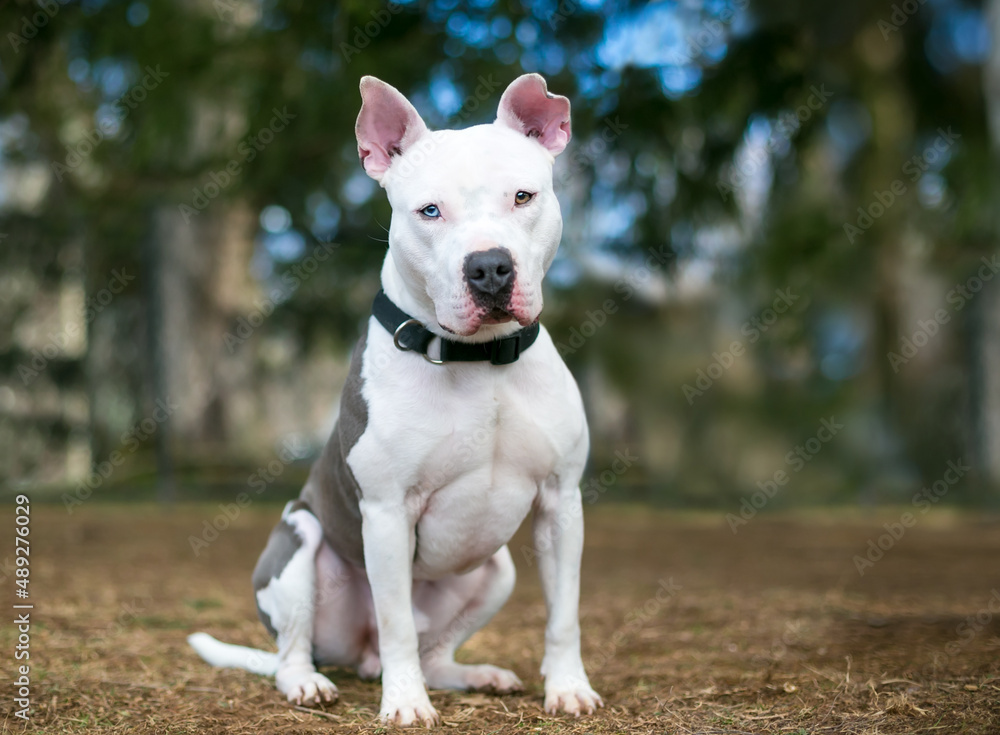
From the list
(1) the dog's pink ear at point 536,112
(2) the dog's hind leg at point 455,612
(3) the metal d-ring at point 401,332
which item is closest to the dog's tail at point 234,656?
(2) the dog's hind leg at point 455,612

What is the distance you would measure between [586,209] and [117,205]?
5348 millimetres

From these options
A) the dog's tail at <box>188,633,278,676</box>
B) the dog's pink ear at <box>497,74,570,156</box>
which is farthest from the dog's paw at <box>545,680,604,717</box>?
the dog's pink ear at <box>497,74,570,156</box>

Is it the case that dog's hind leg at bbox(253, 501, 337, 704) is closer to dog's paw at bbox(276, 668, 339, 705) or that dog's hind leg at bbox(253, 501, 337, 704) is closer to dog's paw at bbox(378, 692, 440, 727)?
dog's paw at bbox(276, 668, 339, 705)

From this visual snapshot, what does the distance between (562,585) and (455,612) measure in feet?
1.69

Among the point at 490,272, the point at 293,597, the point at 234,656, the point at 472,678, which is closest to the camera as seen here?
the point at 490,272

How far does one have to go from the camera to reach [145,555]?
643cm

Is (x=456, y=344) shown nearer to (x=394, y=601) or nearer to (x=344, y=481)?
(x=344, y=481)

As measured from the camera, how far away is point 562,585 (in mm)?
2785

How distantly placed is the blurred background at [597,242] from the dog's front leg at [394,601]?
10.7 feet

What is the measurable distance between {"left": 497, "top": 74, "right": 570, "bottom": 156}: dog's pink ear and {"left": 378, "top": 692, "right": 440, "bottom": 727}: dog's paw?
1552 millimetres

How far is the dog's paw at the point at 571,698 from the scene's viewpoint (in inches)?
107

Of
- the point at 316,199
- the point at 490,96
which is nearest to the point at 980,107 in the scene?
the point at 490,96

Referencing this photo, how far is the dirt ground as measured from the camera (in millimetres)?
2645

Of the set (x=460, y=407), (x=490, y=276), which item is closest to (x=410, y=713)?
(x=460, y=407)
